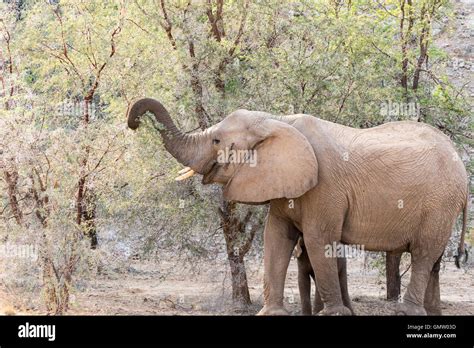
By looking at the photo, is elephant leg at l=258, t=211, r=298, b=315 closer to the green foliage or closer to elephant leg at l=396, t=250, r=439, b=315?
elephant leg at l=396, t=250, r=439, b=315

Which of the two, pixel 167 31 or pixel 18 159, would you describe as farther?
pixel 167 31

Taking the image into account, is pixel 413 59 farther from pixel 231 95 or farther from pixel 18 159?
pixel 18 159

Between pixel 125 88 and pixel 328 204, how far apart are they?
14.2 ft

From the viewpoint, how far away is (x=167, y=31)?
15.7m

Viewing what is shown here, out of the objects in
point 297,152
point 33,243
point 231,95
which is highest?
point 231,95

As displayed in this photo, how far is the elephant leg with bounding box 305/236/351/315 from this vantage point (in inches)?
495

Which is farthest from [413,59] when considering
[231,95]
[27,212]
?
[27,212]

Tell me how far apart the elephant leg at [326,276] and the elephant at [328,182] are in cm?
1

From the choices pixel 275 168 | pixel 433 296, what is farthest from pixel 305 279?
pixel 275 168

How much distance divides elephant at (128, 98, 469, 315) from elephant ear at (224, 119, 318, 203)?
0.01 metres

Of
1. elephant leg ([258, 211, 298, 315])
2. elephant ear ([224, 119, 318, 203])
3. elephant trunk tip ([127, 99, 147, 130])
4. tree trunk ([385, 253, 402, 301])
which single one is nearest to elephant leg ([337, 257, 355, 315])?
elephant leg ([258, 211, 298, 315])

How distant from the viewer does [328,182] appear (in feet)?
41.6

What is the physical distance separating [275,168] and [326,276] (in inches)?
54.1

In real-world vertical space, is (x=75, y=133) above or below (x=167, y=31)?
below
